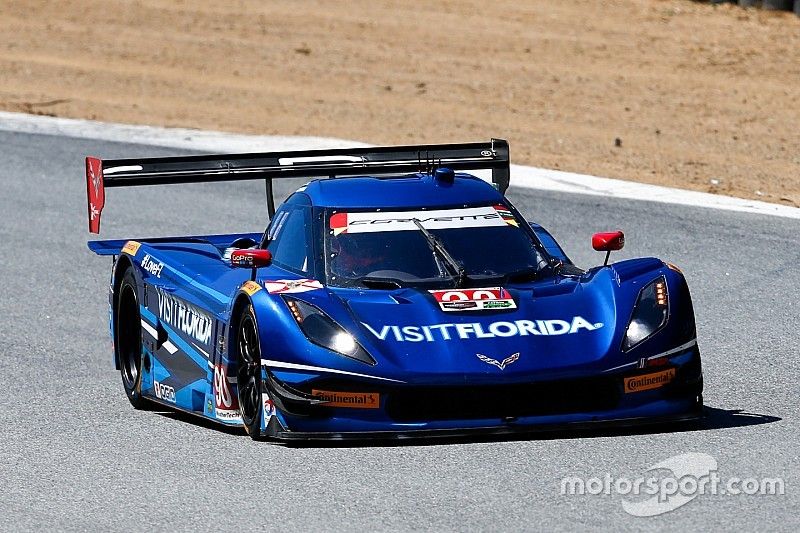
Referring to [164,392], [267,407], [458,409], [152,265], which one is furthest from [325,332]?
[152,265]

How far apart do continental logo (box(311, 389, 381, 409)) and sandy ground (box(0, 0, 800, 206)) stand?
8657mm

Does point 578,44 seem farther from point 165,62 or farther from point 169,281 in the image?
point 169,281

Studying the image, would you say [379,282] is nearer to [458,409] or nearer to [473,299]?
[473,299]

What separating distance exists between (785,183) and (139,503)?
10.9 metres

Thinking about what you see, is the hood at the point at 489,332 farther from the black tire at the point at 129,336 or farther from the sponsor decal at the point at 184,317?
the black tire at the point at 129,336

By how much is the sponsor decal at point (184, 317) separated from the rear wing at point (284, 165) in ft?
2.24

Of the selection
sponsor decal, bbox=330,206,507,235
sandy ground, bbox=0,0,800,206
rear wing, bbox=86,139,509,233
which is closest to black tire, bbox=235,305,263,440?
sponsor decal, bbox=330,206,507,235

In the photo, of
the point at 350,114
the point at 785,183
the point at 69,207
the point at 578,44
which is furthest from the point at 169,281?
the point at 578,44

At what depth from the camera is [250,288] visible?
7898 millimetres

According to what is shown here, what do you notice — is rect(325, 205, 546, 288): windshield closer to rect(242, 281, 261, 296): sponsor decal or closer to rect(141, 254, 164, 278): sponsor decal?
rect(242, 281, 261, 296): sponsor decal

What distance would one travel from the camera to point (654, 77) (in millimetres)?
23625

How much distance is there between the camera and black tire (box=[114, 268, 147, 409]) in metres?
9.66

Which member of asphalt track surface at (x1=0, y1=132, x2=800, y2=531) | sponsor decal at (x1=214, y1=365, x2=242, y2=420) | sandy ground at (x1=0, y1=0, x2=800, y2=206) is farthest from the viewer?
sandy ground at (x1=0, y1=0, x2=800, y2=206)

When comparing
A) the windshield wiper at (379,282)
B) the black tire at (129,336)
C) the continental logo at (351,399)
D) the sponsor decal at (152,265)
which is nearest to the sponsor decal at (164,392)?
the black tire at (129,336)
